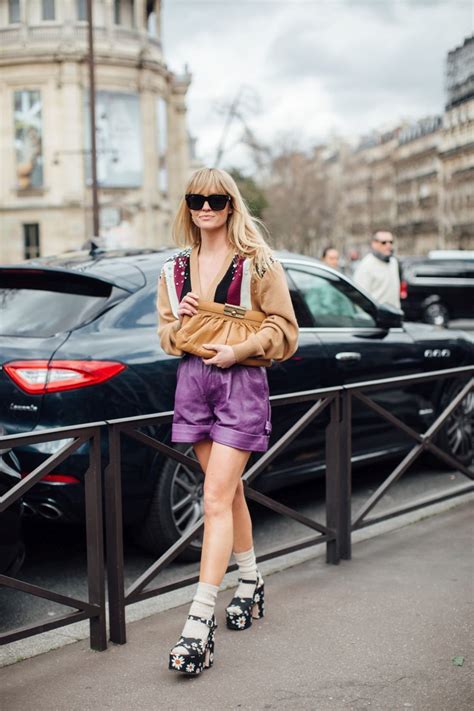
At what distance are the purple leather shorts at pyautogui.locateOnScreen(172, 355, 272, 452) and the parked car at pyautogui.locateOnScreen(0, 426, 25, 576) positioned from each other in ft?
2.60

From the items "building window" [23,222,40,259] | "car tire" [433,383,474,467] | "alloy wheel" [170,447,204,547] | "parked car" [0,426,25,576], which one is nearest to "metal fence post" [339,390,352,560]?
"alloy wheel" [170,447,204,547]

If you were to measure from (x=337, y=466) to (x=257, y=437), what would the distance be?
4.40ft

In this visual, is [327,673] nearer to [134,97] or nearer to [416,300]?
[416,300]

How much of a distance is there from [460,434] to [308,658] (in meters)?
3.78

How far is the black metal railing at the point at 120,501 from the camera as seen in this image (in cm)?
391

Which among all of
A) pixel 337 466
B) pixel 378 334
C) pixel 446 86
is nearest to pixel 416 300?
→ pixel 378 334

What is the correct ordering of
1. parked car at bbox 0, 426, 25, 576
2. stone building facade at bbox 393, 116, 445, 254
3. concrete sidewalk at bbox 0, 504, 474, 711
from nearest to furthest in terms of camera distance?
concrete sidewalk at bbox 0, 504, 474, 711
parked car at bbox 0, 426, 25, 576
stone building facade at bbox 393, 116, 445, 254

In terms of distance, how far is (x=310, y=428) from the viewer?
634 centimetres

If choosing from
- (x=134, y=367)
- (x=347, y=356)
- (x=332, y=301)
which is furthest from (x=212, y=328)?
(x=332, y=301)

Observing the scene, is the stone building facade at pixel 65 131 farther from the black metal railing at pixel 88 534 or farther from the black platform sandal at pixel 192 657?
the black platform sandal at pixel 192 657

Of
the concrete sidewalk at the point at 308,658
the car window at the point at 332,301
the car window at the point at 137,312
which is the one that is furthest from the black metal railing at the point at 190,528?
the car window at the point at 332,301

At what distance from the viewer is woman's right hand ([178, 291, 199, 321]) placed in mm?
3986

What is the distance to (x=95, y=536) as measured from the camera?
162 inches

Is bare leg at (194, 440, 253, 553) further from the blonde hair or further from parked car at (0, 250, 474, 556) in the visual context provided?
the blonde hair
